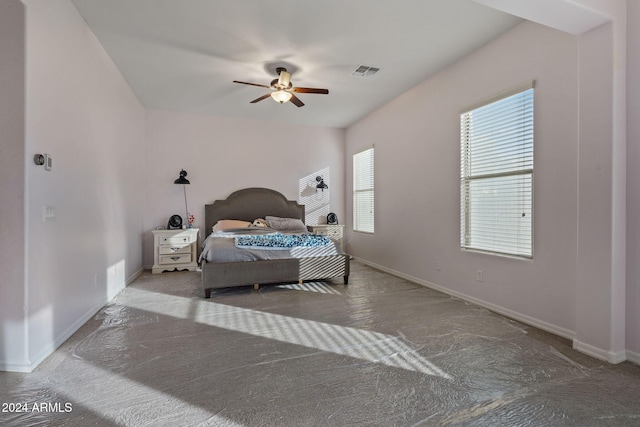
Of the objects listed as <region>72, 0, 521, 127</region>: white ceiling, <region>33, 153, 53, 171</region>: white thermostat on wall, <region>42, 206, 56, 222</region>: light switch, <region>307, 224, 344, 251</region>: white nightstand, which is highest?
<region>72, 0, 521, 127</region>: white ceiling

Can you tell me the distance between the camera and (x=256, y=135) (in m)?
5.85

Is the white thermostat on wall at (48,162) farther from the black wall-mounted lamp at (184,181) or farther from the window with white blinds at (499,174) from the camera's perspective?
the window with white blinds at (499,174)

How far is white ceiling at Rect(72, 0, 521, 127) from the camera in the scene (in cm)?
258

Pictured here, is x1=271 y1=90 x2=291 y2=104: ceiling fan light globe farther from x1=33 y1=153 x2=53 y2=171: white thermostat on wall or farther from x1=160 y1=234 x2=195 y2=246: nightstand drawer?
x1=160 y1=234 x2=195 y2=246: nightstand drawer

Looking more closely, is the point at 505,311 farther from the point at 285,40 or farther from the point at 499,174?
the point at 285,40

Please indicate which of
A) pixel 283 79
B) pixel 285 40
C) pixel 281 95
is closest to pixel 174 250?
pixel 281 95

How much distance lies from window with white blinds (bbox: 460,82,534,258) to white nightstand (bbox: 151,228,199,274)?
13.6ft

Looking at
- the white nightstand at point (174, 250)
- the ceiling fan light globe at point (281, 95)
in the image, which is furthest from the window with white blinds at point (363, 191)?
the white nightstand at point (174, 250)

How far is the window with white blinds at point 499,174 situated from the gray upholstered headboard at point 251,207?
3.39 metres

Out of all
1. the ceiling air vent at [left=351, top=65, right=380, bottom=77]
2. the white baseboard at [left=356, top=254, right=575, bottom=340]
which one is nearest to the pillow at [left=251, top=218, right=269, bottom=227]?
the white baseboard at [left=356, top=254, right=575, bottom=340]

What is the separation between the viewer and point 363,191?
5.80m

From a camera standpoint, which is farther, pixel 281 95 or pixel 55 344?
pixel 281 95

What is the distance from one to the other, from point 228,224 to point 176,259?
101 centimetres

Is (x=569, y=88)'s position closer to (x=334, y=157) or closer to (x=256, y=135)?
(x=334, y=157)
